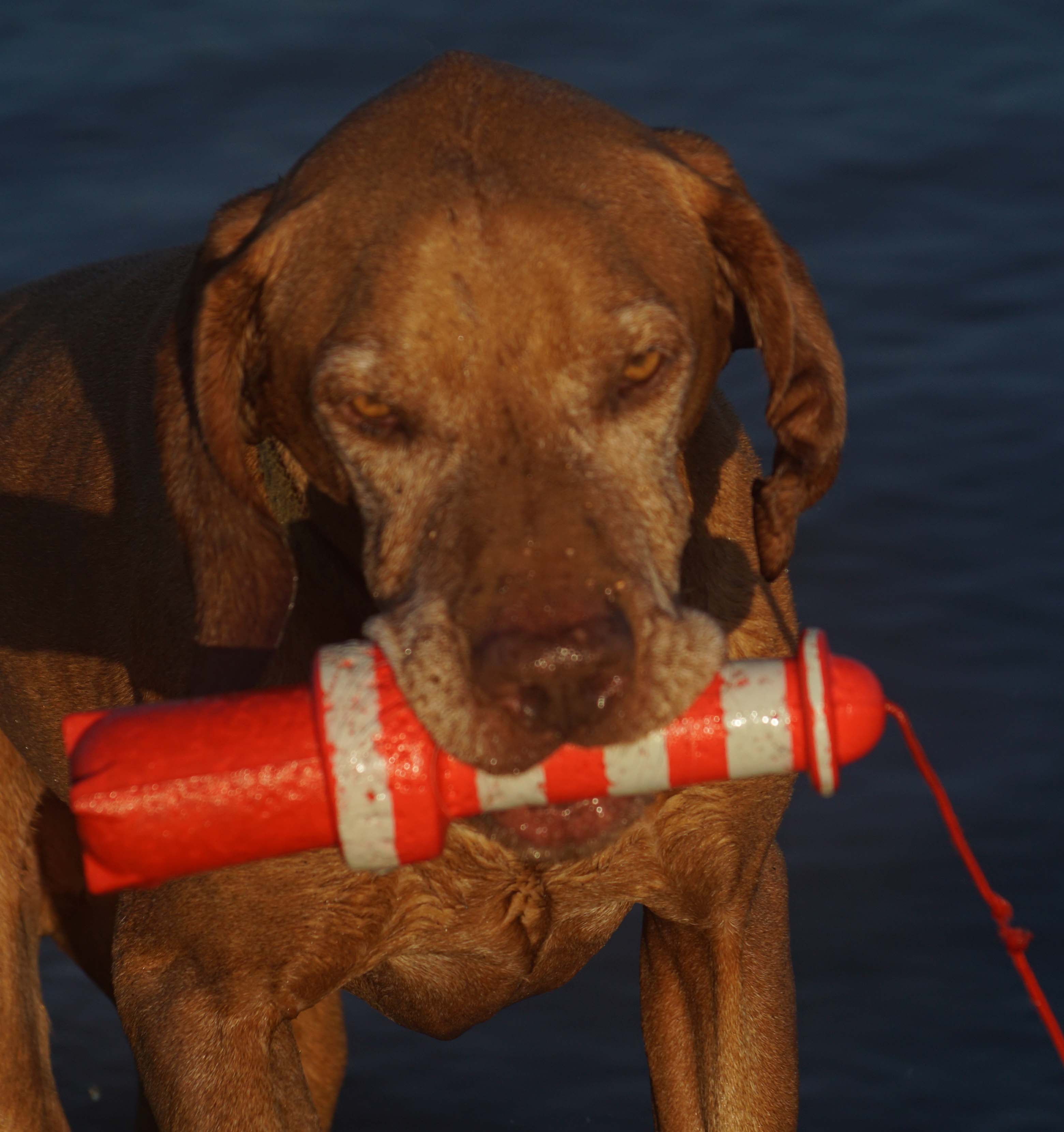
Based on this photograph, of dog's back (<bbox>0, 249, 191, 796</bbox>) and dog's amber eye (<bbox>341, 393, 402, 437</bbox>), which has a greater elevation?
dog's amber eye (<bbox>341, 393, 402, 437</bbox>)

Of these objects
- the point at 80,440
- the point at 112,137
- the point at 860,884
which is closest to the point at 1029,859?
the point at 860,884

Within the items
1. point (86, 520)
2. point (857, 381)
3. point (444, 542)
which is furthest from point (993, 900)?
point (857, 381)

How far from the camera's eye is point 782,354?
4.05 meters

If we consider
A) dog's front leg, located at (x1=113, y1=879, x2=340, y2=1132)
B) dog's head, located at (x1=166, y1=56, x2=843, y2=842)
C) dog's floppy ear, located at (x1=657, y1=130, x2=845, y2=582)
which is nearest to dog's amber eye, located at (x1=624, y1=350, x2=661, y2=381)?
dog's head, located at (x1=166, y1=56, x2=843, y2=842)

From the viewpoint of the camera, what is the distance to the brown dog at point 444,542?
140 inches

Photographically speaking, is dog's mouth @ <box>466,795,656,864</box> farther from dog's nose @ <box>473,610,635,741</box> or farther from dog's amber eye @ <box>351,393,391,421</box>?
dog's amber eye @ <box>351,393,391,421</box>

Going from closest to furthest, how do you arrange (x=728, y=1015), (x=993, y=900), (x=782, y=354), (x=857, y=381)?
(x=993, y=900)
(x=782, y=354)
(x=728, y=1015)
(x=857, y=381)

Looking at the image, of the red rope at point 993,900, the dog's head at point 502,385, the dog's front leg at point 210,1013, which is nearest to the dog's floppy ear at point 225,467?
the dog's head at point 502,385

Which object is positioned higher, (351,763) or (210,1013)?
(351,763)

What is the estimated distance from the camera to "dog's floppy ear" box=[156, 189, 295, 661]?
3918mm

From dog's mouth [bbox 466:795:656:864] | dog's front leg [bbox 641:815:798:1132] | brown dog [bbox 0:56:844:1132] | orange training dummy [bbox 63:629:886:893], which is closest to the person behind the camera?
orange training dummy [bbox 63:629:886:893]

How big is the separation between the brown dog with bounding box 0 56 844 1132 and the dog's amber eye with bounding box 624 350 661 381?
0.01 m

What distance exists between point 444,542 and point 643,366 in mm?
433

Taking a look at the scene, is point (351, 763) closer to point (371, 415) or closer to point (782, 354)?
point (371, 415)
